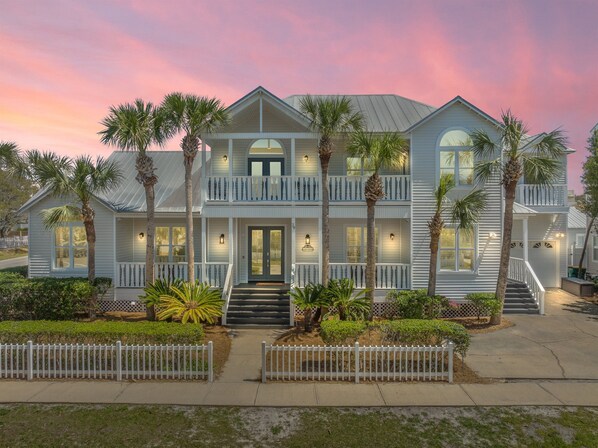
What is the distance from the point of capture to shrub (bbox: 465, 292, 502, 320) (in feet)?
42.4

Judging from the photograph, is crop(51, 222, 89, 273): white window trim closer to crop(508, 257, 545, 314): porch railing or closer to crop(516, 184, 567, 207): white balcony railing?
crop(508, 257, 545, 314): porch railing

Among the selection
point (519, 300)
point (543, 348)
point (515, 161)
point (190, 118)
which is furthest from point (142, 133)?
point (519, 300)

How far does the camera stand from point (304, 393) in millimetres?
7656

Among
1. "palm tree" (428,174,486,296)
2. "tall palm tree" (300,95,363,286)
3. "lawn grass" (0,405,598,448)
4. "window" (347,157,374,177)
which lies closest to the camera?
"lawn grass" (0,405,598,448)

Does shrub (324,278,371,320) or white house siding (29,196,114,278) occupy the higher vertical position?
white house siding (29,196,114,278)

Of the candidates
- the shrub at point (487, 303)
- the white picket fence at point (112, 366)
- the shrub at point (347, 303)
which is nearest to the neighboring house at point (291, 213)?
the shrub at point (487, 303)

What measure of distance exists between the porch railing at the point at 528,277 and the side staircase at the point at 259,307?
1044 cm

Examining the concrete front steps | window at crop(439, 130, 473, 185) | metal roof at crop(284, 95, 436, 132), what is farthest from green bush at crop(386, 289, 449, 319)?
metal roof at crop(284, 95, 436, 132)

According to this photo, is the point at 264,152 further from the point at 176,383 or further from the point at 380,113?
the point at 176,383

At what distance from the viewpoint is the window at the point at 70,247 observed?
15875 mm

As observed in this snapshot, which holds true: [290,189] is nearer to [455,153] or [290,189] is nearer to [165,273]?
[165,273]

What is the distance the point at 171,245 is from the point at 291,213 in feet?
21.4

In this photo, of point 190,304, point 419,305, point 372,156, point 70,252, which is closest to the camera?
point 372,156

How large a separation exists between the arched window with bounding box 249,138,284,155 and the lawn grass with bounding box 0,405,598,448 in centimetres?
1188
